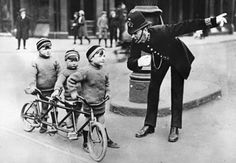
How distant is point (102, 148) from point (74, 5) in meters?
19.0

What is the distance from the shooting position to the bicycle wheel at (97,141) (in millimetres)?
4488

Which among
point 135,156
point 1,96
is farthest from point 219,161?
point 1,96

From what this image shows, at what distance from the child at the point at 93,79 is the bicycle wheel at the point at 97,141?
0.82 ft

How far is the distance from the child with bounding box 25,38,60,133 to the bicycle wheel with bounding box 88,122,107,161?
1.03 m

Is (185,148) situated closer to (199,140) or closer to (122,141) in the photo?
(199,140)

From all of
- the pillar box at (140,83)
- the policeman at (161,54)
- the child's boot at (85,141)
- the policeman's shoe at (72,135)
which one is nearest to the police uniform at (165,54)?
the policeman at (161,54)

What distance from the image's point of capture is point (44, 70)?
554 cm

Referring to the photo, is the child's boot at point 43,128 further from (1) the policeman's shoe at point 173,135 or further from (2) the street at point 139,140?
(1) the policeman's shoe at point 173,135

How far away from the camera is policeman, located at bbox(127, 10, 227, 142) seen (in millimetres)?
4828

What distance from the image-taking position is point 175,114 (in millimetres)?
5406

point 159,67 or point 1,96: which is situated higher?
point 159,67

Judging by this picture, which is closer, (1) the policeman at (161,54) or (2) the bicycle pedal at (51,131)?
(1) the policeman at (161,54)

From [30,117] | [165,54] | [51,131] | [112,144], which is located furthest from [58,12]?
[112,144]

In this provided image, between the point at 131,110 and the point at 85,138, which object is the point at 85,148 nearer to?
the point at 85,138
